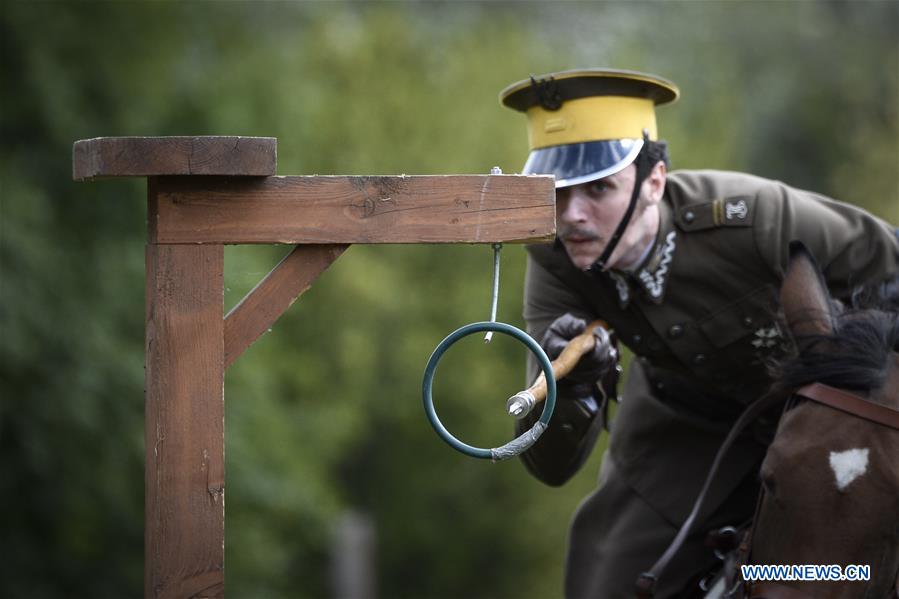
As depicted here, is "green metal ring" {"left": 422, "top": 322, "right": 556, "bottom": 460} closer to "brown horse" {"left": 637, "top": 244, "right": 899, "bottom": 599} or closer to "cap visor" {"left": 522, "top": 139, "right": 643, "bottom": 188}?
"brown horse" {"left": 637, "top": 244, "right": 899, "bottom": 599}

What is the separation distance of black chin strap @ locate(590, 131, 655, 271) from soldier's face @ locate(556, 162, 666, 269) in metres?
0.01

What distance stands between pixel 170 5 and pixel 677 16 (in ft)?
66.1

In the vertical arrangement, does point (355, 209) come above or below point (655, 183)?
above

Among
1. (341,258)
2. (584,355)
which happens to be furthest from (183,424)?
(341,258)

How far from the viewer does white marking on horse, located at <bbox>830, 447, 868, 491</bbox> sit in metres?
2.54

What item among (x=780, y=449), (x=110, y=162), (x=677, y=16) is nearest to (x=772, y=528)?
(x=780, y=449)

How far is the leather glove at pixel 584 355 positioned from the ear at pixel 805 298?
0.49m

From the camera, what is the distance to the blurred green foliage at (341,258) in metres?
9.96

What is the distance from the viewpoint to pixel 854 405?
263 centimetres

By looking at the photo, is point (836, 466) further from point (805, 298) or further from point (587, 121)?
point (587, 121)

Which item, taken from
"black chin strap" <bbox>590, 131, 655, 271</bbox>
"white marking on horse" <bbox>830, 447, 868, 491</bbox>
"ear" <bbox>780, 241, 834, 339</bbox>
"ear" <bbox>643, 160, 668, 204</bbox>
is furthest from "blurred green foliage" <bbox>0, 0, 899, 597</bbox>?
"white marking on horse" <bbox>830, 447, 868, 491</bbox>

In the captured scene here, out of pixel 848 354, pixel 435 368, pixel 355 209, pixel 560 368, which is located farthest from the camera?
pixel 560 368

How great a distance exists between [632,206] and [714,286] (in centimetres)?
34

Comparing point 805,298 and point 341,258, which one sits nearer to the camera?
point 805,298
